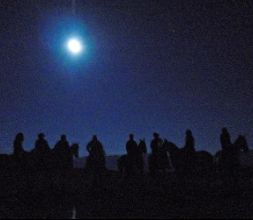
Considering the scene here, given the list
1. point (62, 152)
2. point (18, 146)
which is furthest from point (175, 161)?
point (18, 146)

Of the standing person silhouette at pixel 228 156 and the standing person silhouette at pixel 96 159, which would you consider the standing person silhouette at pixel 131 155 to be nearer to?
the standing person silhouette at pixel 96 159

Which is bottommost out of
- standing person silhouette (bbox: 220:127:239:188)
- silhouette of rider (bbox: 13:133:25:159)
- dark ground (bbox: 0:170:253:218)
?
dark ground (bbox: 0:170:253:218)

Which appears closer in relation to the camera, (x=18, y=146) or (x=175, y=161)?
(x=18, y=146)

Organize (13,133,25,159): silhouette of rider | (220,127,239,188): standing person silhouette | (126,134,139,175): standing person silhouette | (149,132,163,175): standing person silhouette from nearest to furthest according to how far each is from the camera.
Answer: (220,127,239,188): standing person silhouette
(13,133,25,159): silhouette of rider
(126,134,139,175): standing person silhouette
(149,132,163,175): standing person silhouette

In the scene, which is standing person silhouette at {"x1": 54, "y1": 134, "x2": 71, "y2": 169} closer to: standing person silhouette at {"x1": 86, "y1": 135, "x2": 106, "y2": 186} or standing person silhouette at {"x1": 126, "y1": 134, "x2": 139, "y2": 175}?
standing person silhouette at {"x1": 86, "y1": 135, "x2": 106, "y2": 186}

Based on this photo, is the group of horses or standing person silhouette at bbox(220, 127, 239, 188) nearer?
standing person silhouette at bbox(220, 127, 239, 188)

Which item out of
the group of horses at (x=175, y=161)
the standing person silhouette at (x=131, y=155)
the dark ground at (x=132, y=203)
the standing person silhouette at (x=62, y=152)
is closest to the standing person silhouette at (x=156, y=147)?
the group of horses at (x=175, y=161)

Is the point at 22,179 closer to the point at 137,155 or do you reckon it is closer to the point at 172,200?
the point at 137,155

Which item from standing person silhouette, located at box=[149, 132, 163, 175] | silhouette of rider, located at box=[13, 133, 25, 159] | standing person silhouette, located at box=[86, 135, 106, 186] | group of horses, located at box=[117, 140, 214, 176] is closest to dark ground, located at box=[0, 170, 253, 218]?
group of horses, located at box=[117, 140, 214, 176]

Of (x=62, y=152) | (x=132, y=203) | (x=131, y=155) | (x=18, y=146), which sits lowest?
(x=132, y=203)

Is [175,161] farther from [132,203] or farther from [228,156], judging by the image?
[132,203]

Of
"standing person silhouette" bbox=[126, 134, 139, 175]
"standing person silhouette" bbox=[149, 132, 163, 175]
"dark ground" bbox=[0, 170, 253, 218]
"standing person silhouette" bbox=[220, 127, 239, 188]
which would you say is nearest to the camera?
"dark ground" bbox=[0, 170, 253, 218]

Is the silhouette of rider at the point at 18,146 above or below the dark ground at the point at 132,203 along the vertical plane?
above

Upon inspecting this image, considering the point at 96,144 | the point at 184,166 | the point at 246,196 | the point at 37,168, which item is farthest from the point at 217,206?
the point at 37,168
